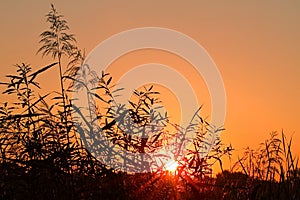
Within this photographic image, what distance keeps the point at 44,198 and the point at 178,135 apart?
110 inches

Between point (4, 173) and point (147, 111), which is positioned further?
point (147, 111)

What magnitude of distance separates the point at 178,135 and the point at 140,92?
1100 millimetres

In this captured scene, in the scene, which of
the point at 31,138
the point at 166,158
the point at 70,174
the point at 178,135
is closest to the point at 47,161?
the point at 70,174

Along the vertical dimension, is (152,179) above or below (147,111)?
below

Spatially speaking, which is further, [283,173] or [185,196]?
[185,196]

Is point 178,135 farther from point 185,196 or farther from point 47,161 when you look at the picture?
point 47,161

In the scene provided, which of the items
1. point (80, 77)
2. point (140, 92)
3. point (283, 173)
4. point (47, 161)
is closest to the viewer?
point (283, 173)

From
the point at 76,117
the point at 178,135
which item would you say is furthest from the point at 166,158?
the point at 76,117

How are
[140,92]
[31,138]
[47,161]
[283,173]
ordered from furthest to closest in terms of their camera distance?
[140,92]
[31,138]
[47,161]
[283,173]

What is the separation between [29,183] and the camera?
20.9 ft

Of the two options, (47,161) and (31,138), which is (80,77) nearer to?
(31,138)

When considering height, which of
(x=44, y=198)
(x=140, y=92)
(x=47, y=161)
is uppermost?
(x=140, y=92)

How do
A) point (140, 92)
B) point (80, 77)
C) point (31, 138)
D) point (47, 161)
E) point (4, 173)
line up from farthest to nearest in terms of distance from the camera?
point (140, 92)
point (80, 77)
point (31, 138)
point (4, 173)
point (47, 161)

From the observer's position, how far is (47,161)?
248 inches
